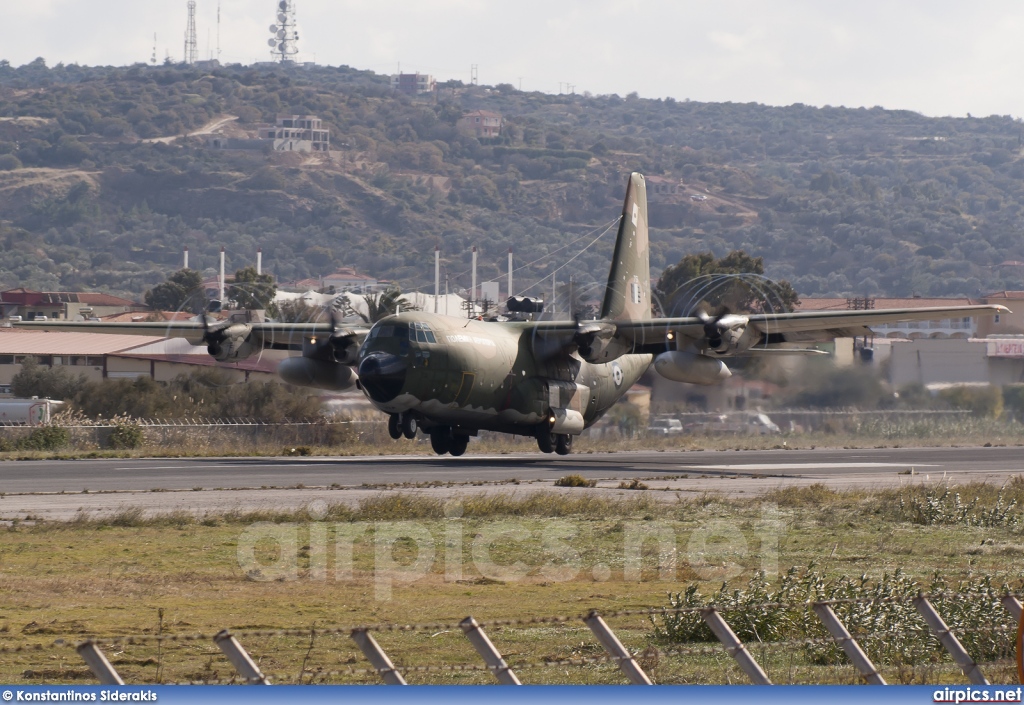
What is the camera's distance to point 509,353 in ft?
148

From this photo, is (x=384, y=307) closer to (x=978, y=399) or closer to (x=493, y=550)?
(x=978, y=399)

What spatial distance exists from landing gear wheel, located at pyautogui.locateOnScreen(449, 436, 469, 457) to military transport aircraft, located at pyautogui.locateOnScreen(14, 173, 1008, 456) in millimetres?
49

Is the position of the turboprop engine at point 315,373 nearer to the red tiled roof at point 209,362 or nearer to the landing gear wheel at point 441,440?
the landing gear wheel at point 441,440

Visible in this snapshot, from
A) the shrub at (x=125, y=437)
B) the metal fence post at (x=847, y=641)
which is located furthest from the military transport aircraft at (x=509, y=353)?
the metal fence post at (x=847, y=641)

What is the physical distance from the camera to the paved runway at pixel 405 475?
31422 millimetres

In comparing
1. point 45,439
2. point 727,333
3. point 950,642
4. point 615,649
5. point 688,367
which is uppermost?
point 615,649

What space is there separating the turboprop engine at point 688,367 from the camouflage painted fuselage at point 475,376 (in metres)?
3.67

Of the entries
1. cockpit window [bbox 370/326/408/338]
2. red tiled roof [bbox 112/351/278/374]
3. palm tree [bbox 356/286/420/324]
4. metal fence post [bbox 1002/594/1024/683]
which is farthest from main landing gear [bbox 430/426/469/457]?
metal fence post [bbox 1002/594/1024/683]

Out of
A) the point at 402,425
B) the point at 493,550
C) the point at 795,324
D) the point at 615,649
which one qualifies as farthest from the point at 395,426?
the point at 615,649

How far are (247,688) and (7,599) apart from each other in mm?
11487

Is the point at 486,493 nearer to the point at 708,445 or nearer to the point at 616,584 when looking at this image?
the point at 616,584

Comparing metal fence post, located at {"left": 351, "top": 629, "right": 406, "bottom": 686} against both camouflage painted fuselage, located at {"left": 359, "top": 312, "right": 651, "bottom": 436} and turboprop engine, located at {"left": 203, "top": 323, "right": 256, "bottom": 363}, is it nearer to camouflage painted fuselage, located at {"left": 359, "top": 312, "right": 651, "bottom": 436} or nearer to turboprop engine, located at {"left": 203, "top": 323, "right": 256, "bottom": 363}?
camouflage painted fuselage, located at {"left": 359, "top": 312, "right": 651, "bottom": 436}

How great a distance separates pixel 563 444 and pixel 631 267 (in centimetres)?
846

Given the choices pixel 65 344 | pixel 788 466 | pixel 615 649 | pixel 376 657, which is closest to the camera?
pixel 376 657
